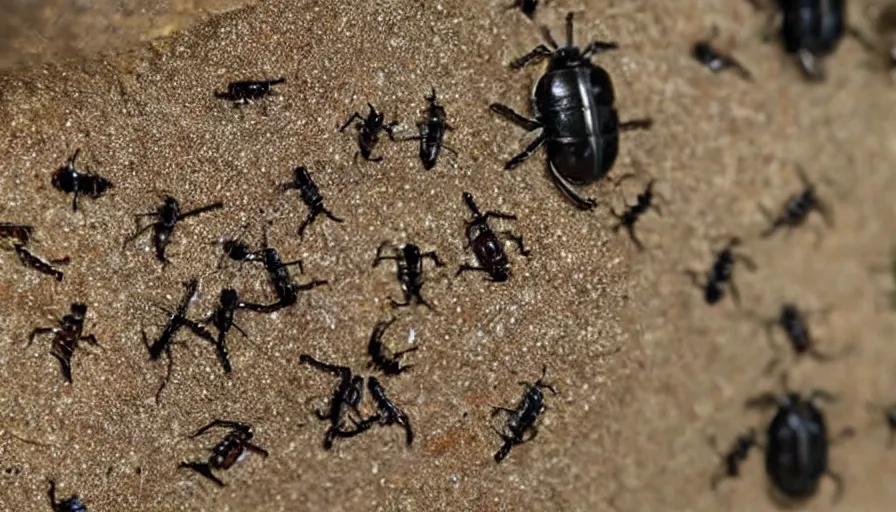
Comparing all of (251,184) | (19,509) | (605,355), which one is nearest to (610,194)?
(605,355)

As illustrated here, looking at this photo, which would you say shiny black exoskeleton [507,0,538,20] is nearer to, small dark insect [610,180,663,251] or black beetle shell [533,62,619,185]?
black beetle shell [533,62,619,185]

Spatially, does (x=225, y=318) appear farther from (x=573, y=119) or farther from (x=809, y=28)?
(x=809, y=28)

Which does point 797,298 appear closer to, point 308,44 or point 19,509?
point 308,44

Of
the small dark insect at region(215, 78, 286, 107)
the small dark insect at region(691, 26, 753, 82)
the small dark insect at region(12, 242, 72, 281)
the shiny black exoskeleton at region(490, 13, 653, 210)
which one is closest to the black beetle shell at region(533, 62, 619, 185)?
the shiny black exoskeleton at region(490, 13, 653, 210)

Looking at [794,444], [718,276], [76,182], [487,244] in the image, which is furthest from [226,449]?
[794,444]

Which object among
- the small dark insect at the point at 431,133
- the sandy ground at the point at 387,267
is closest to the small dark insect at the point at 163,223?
the sandy ground at the point at 387,267

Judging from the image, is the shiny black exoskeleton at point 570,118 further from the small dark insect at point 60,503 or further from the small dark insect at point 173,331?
the small dark insect at point 60,503

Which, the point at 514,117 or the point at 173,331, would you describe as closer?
the point at 173,331
